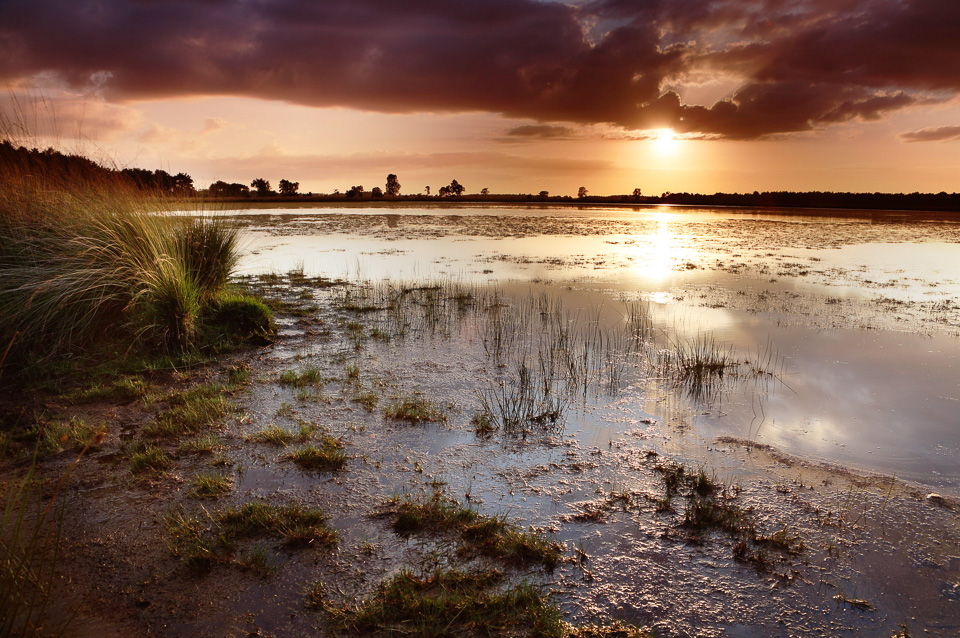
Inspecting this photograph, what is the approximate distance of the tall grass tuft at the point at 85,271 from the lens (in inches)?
269

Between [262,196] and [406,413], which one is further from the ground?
[262,196]

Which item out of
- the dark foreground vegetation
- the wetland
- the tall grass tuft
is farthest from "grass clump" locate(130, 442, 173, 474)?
the tall grass tuft

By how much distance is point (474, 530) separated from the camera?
381cm

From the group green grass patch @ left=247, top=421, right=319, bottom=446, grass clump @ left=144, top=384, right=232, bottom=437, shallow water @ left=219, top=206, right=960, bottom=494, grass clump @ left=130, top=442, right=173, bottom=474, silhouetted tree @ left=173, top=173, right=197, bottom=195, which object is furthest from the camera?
silhouetted tree @ left=173, top=173, right=197, bottom=195

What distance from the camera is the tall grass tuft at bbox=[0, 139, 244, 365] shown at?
6.84m

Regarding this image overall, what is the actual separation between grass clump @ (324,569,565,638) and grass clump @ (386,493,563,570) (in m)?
0.29

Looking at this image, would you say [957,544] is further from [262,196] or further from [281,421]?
[262,196]

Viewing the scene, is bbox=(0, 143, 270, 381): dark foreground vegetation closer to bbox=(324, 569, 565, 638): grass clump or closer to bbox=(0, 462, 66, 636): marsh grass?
bbox=(0, 462, 66, 636): marsh grass

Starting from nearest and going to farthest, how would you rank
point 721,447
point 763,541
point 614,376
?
point 763,541, point 721,447, point 614,376

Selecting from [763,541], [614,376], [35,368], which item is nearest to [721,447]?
[763,541]

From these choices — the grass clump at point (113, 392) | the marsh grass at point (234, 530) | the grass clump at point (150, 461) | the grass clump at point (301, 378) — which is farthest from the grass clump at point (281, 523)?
the grass clump at point (113, 392)

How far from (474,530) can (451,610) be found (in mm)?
770

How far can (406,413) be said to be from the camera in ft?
A: 19.7

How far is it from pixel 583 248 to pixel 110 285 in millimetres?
19837
